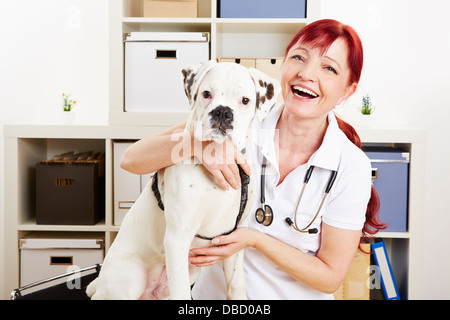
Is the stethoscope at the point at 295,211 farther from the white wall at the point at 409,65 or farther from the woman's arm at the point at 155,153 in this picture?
the white wall at the point at 409,65

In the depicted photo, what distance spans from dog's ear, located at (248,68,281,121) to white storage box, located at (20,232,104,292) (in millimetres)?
1582

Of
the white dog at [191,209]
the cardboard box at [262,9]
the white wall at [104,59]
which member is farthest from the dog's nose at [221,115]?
the white wall at [104,59]

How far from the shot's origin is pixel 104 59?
2887 mm

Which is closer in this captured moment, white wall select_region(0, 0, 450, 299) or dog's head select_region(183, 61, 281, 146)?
dog's head select_region(183, 61, 281, 146)

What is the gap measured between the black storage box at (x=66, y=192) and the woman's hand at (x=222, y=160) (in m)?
1.51

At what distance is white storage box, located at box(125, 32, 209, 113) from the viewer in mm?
2451

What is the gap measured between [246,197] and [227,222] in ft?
0.28

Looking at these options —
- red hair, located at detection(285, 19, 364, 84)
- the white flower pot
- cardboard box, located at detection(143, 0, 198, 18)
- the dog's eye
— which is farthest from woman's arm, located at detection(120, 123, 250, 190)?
the white flower pot

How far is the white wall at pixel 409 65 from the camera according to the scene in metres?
2.91

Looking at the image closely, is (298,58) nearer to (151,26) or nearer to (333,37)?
(333,37)

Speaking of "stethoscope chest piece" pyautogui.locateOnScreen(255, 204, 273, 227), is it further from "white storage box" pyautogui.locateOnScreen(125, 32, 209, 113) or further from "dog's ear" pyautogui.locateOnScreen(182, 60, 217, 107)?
"white storage box" pyautogui.locateOnScreen(125, 32, 209, 113)

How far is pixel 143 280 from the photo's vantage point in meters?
1.30
